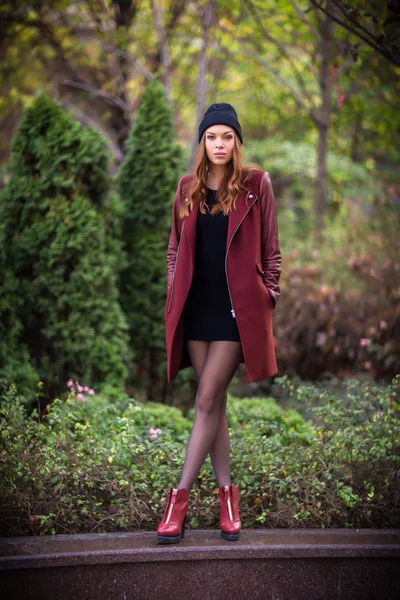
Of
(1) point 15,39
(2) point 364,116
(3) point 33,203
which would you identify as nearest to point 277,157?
(2) point 364,116

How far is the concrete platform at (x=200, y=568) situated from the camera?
3.14 metres

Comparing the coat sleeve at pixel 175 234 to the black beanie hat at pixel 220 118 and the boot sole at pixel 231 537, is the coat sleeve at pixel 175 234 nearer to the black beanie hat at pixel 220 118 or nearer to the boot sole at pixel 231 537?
the black beanie hat at pixel 220 118

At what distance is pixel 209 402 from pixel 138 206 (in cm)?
322

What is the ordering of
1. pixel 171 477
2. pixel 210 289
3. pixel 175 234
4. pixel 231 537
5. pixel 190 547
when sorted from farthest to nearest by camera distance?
1. pixel 171 477
2. pixel 175 234
3. pixel 210 289
4. pixel 231 537
5. pixel 190 547

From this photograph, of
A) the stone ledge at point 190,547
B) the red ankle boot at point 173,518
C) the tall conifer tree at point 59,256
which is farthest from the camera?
the tall conifer tree at point 59,256

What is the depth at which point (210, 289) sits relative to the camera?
342cm

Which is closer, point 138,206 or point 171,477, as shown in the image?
point 171,477

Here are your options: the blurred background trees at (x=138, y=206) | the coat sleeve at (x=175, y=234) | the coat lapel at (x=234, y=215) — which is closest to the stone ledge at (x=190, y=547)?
the coat sleeve at (x=175, y=234)

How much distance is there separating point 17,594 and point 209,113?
94.5 inches

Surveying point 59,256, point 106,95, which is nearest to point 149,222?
point 59,256

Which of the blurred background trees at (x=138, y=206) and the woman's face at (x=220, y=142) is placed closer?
the woman's face at (x=220, y=142)

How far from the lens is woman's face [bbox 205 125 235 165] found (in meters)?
3.39

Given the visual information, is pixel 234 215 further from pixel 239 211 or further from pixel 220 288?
pixel 220 288

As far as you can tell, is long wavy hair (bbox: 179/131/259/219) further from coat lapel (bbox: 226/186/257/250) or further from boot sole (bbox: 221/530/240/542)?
boot sole (bbox: 221/530/240/542)
